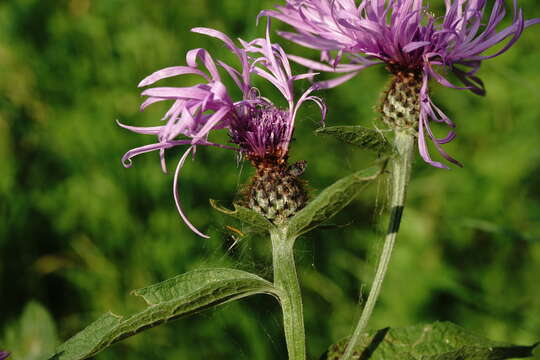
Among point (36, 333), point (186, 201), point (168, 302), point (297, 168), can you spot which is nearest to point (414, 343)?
point (297, 168)

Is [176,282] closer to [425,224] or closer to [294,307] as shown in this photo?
[294,307]

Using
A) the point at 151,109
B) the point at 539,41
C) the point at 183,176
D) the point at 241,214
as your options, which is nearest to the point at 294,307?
the point at 241,214

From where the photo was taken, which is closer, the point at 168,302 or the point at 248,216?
the point at 168,302

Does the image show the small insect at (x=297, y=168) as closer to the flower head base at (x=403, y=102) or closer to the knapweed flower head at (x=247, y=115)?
the knapweed flower head at (x=247, y=115)

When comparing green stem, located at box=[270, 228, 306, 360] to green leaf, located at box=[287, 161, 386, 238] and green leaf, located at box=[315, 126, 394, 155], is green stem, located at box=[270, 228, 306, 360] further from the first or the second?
green leaf, located at box=[315, 126, 394, 155]

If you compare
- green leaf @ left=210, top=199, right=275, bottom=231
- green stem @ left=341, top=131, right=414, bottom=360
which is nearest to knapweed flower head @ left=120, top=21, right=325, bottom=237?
green leaf @ left=210, top=199, right=275, bottom=231

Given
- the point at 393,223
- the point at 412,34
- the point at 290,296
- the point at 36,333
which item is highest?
the point at 412,34

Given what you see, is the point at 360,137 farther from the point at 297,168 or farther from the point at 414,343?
the point at 414,343
